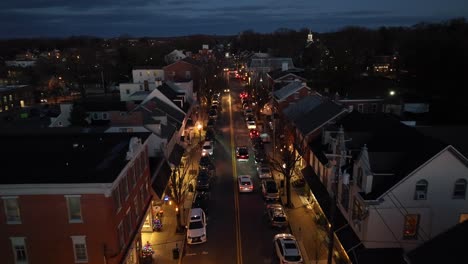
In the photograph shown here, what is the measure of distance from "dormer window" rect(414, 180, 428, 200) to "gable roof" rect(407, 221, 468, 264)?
20.7 ft

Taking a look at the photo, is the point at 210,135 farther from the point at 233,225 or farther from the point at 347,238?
the point at 347,238

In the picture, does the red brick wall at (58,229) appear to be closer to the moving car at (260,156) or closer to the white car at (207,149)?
the moving car at (260,156)

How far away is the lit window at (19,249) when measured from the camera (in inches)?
835

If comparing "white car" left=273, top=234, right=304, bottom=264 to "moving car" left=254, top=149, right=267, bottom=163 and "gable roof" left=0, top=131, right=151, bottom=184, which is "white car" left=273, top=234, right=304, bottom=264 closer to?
"gable roof" left=0, top=131, right=151, bottom=184

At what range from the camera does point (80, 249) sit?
2139cm

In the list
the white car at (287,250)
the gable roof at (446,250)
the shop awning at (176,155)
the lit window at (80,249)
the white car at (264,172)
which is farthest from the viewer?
the white car at (264,172)

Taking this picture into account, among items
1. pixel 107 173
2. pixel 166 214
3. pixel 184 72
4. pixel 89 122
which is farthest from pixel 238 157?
pixel 184 72

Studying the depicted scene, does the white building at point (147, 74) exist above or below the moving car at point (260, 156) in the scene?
above

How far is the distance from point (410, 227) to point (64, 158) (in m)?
21.5

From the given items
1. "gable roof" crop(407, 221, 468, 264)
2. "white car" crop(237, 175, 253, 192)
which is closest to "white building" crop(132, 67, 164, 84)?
"white car" crop(237, 175, 253, 192)

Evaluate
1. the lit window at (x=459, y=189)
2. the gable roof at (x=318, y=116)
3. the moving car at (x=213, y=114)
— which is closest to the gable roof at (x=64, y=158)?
the gable roof at (x=318, y=116)

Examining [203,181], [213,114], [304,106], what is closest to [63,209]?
[203,181]

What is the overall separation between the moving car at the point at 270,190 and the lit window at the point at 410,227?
14.2 m

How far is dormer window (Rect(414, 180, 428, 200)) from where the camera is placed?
22.3 meters
